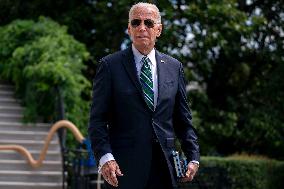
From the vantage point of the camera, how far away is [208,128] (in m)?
17.4

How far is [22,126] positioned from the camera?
14930mm

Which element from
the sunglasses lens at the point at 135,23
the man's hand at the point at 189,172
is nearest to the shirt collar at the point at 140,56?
the sunglasses lens at the point at 135,23

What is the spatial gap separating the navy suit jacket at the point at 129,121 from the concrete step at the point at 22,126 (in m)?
10.4

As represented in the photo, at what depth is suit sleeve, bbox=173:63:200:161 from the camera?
4668 mm

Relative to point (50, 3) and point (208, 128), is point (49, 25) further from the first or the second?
point (208, 128)

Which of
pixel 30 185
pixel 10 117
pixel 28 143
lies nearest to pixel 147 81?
pixel 30 185

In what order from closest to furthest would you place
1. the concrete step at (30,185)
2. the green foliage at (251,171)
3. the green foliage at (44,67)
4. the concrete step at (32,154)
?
the concrete step at (30,185)
the green foliage at (251,171)
the concrete step at (32,154)
the green foliage at (44,67)

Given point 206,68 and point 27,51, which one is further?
point 206,68

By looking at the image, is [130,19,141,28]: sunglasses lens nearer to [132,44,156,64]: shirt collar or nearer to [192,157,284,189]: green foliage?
[132,44,156,64]: shirt collar

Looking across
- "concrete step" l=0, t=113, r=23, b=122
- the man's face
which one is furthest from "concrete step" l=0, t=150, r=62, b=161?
the man's face

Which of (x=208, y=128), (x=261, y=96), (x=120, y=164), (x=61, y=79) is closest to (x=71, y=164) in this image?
(x=61, y=79)

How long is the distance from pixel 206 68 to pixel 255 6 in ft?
7.37

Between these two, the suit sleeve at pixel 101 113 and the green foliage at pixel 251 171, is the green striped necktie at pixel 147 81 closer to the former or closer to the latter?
the suit sleeve at pixel 101 113

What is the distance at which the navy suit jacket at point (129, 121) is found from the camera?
4.49 m
